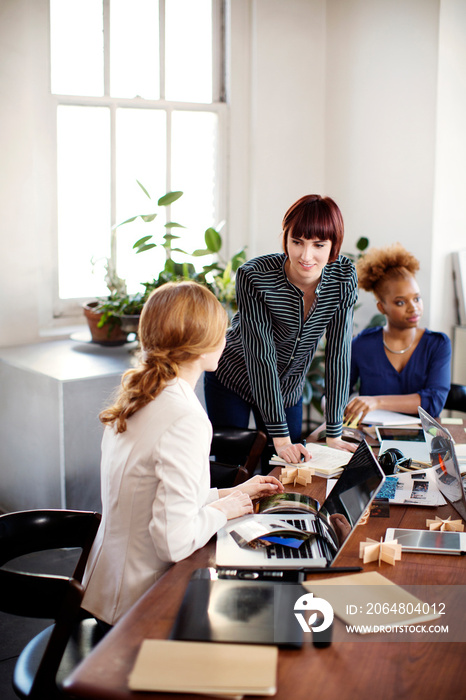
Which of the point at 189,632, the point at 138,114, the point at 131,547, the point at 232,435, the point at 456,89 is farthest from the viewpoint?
the point at 138,114

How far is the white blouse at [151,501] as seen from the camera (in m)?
1.40

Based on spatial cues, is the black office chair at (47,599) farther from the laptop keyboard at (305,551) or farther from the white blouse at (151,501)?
the laptop keyboard at (305,551)

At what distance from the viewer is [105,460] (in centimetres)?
158

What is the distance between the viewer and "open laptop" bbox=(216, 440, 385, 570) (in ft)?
4.60

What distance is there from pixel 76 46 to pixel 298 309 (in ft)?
7.85

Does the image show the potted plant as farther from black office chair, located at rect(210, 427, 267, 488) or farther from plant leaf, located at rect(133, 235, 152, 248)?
black office chair, located at rect(210, 427, 267, 488)

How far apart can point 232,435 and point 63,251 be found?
1962 millimetres

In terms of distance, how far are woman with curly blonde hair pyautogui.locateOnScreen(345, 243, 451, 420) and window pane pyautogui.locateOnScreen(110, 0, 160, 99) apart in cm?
192

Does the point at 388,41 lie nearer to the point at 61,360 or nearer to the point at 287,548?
the point at 61,360

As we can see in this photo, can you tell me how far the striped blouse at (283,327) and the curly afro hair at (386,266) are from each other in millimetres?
510

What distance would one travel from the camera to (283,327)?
89.8 inches

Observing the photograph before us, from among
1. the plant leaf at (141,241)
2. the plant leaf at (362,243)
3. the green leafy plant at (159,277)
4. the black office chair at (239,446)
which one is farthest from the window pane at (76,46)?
the black office chair at (239,446)

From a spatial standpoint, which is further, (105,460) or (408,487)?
(408,487)

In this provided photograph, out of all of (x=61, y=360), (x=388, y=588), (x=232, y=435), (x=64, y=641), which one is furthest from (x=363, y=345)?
(x=64, y=641)
